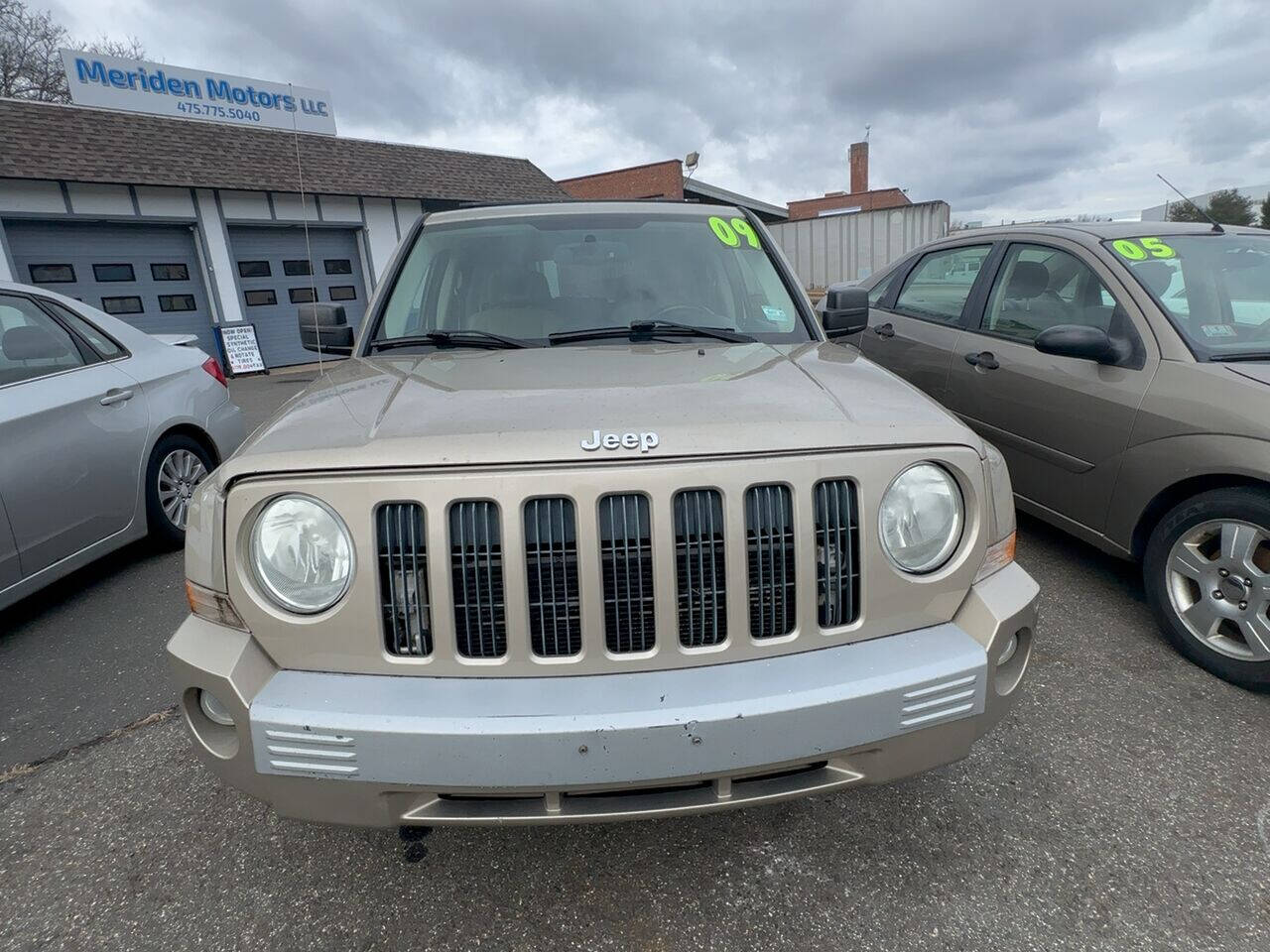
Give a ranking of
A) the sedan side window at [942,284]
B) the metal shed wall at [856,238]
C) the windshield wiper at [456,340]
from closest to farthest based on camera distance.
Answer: the windshield wiper at [456,340]
the sedan side window at [942,284]
the metal shed wall at [856,238]

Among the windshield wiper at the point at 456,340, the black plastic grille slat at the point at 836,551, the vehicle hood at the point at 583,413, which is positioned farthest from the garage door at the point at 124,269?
the black plastic grille slat at the point at 836,551

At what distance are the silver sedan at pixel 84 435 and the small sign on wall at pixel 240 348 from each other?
32.3ft

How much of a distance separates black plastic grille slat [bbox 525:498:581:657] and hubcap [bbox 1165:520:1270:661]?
2.57 metres

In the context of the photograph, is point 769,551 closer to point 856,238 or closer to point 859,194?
point 856,238

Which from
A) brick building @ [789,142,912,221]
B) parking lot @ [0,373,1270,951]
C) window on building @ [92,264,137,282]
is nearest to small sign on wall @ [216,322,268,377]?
window on building @ [92,264,137,282]

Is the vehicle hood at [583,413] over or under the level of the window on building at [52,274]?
under

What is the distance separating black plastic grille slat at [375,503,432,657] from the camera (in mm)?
1464

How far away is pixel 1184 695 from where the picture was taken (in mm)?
2598

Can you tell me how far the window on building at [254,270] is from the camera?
44.6 feet

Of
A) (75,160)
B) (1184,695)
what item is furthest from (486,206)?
(75,160)

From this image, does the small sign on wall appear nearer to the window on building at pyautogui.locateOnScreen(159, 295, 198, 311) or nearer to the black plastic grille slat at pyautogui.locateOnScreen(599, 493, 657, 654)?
the window on building at pyautogui.locateOnScreen(159, 295, 198, 311)

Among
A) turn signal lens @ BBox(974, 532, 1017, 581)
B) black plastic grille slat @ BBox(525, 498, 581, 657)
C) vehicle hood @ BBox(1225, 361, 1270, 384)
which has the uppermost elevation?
vehicle hood @ BBox(1225, 361, 1270, 384)

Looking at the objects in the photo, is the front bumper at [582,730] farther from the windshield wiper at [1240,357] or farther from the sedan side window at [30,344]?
the sedan side window at [30,344]

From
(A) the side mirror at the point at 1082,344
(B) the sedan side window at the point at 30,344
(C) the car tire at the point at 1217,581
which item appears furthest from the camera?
(B) the sedan side window at the point at 30,344
